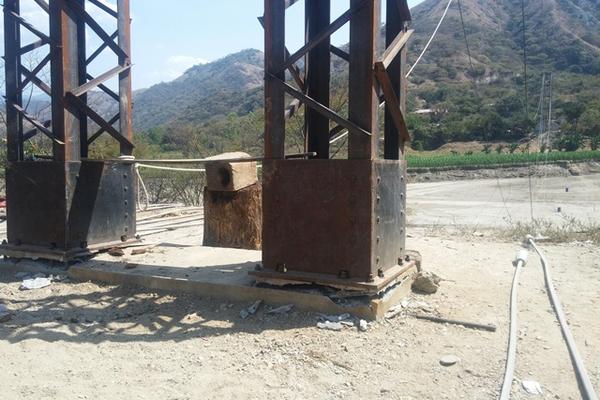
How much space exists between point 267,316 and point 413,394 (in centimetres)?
155

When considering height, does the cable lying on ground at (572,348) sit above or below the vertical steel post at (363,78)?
below

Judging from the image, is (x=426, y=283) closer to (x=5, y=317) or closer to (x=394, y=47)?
(x=394, y=47)

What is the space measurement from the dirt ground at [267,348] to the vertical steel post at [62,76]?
5.24 ft

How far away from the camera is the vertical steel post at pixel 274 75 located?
453 cm

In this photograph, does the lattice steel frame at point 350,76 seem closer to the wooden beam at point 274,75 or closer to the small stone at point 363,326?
the wooden beam at point 274,75

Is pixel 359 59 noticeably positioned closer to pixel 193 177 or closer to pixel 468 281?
pixel 468 281

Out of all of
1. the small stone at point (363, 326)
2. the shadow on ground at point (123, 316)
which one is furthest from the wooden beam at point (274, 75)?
the small stone at point (363, 326)

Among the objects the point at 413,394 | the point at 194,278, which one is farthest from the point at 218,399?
the point at 194,278

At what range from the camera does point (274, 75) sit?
453cm

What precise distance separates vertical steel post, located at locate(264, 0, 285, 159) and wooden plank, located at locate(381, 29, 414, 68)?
2.92 feet

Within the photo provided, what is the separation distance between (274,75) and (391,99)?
1022 mm

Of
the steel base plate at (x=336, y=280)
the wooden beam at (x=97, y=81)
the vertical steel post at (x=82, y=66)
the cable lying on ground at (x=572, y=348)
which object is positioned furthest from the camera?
the vertical steel post at (x=82, y=66)

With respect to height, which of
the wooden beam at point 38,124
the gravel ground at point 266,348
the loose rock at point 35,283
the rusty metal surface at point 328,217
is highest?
the wooden beam at point 38,124

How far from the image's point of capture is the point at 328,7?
A: 5211mm
